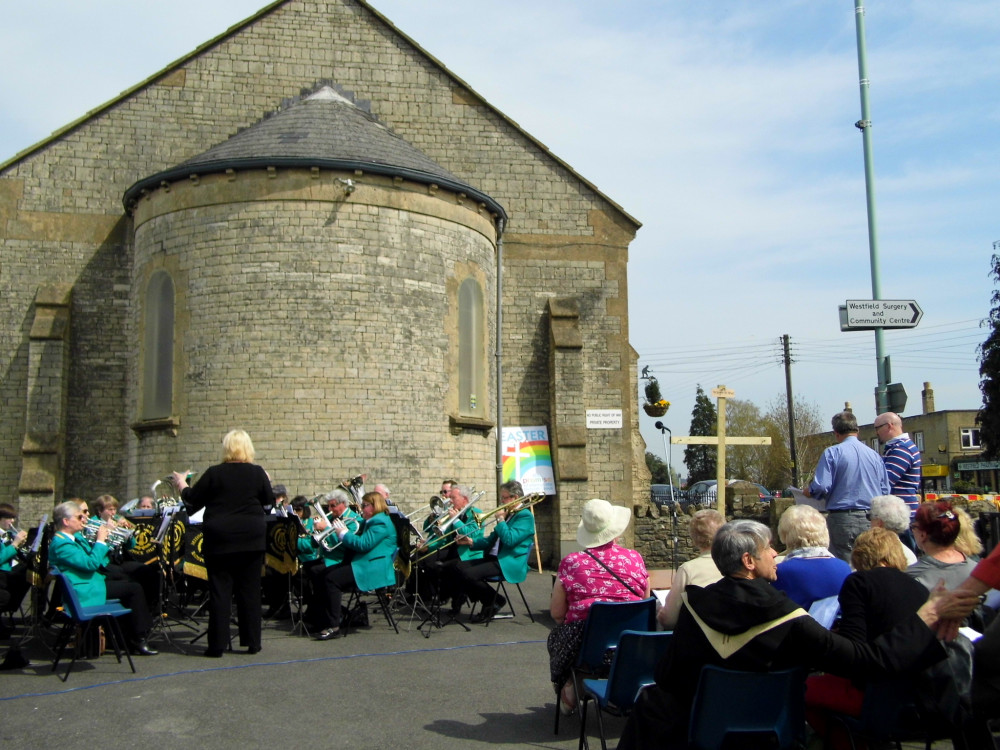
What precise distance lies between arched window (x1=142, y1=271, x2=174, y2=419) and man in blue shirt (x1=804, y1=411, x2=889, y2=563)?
1114cm

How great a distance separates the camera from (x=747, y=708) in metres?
3.79

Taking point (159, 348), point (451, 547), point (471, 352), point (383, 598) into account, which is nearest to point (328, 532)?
point (383, 598)

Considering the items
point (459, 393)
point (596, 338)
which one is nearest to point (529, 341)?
point (596, 338)

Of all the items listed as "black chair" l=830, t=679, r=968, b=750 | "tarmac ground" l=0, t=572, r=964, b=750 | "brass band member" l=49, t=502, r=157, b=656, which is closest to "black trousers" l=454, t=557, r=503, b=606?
"tarmac ground" l=0, t=572, r=964, b=750

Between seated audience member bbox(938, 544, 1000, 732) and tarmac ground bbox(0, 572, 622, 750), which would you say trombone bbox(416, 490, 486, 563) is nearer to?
tarmac ground bbox(0, 572, 622, 750)

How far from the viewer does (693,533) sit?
5539 mm

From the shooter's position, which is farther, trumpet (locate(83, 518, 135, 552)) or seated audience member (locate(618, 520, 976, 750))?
trumpet (locate(83, 518, 135, 552))

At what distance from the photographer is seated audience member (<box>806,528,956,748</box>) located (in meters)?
4.02

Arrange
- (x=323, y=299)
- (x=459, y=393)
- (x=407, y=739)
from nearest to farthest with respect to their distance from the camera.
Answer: (x=407, y=739)
(x=323, y=299)
(x=459, y=393)

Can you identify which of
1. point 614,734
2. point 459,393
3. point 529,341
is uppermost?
point 529,341

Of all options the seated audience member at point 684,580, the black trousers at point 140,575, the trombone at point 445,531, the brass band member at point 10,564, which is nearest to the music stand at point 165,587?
the black trousers at point 140,575

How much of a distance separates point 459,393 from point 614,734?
34.5 feet

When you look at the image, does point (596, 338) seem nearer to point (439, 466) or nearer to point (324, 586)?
point (439, 466)

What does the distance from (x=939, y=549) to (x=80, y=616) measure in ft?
19.8
